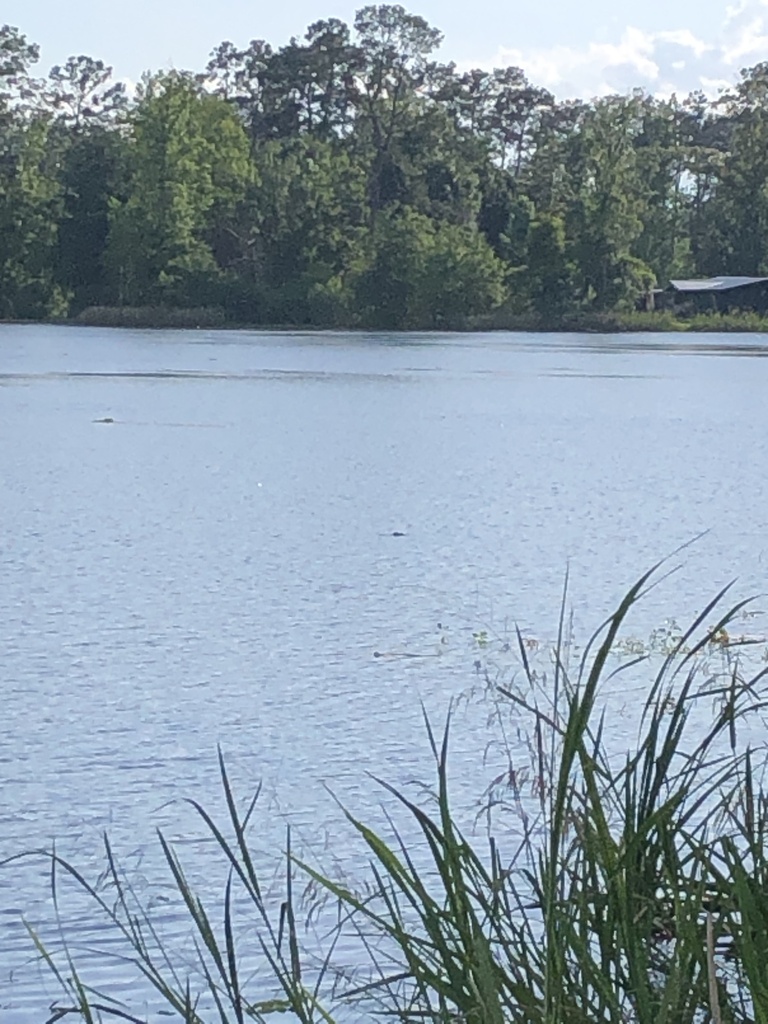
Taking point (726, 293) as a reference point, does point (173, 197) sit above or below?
above

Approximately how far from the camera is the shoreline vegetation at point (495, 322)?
70812 mm

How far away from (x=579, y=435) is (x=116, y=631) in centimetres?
1457

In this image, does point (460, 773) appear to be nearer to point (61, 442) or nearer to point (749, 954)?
point (749, 954)

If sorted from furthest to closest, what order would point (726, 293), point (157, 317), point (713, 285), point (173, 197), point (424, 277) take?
Result: 1. point (173, 197)
2. point (157, 317)
3. point (726, 293)
4. point (713, 285)
5. point (424, 277)

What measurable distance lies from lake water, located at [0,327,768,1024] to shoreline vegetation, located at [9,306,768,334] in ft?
142

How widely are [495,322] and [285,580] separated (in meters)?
61.9

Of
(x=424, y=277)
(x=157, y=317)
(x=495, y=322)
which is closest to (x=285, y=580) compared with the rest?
(x=424, y=277)

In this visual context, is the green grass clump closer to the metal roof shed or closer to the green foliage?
the green foliage

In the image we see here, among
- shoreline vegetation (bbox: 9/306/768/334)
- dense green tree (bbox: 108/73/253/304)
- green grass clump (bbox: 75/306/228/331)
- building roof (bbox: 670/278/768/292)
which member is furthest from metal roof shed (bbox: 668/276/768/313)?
dense green tree (bbox: 108/73/253/304)

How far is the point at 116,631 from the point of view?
9.32 m

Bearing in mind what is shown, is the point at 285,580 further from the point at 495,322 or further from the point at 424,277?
the point at 495,322

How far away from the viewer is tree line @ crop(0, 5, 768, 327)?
71125 millimetres

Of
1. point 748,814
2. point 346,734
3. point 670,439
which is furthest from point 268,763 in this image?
point 670,439

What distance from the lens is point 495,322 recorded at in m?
72.4
